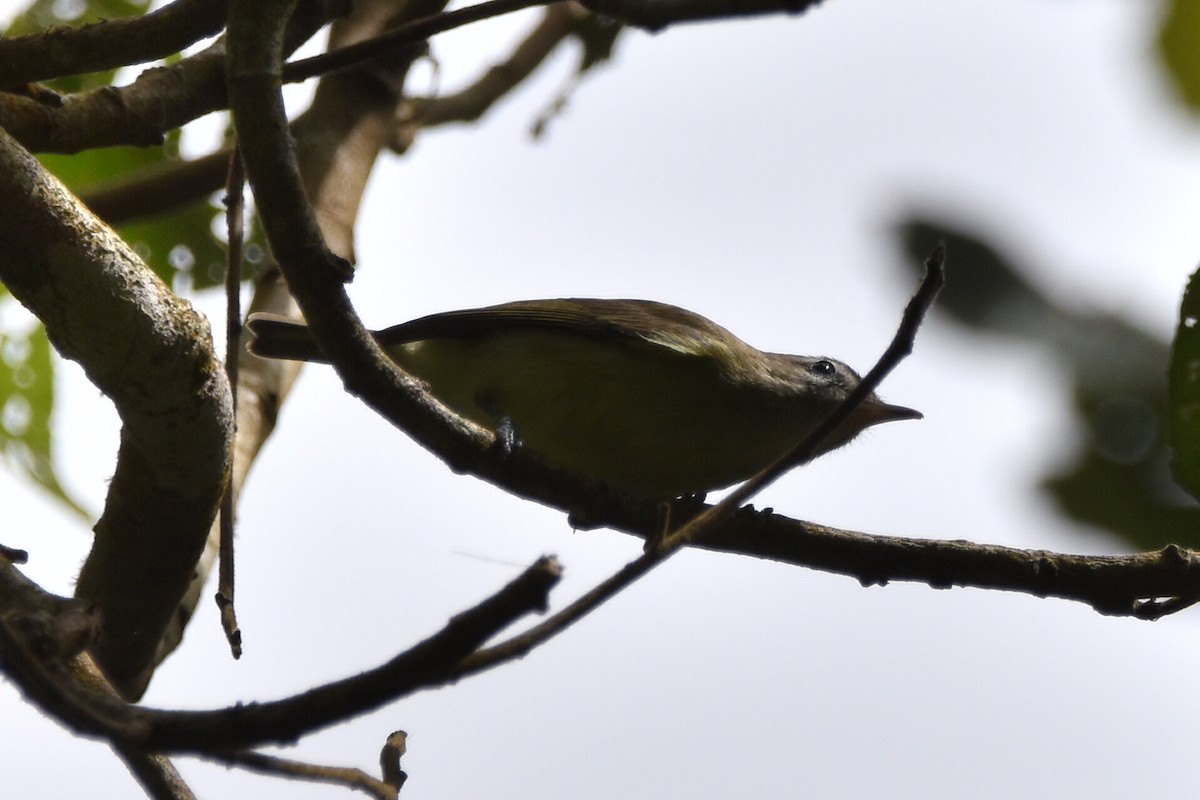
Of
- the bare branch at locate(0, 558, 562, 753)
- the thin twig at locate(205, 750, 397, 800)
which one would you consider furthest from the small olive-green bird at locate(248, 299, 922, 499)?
the bare branch at locate(0, 558, 562, 753)

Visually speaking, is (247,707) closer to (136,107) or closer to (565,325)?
(136,107)

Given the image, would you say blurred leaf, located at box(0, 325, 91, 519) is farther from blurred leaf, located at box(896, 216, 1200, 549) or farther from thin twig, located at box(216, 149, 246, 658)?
blurred leaf, located at box(896, 216, 1200, 549)

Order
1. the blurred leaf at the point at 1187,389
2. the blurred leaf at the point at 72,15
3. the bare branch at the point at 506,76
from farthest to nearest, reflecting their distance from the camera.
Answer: the bare branch at the point at 506,76 < the blurred leaf at the point at 72,15 < the blurred leaf at the point at 1187,389

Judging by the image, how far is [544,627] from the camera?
1702 millimetres

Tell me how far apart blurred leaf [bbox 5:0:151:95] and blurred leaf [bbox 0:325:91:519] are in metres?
1.01

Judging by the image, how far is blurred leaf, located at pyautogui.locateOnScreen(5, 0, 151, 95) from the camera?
4801 millimetres

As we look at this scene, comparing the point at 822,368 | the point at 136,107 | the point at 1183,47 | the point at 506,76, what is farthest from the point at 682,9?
the point at 506,76

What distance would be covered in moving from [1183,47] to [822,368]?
1849mm

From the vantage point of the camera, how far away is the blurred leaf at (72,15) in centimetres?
480

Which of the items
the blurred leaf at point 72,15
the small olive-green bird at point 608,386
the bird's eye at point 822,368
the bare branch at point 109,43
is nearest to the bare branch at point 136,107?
the bare branch at point 109,43

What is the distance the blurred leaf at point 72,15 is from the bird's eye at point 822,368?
3119 mm

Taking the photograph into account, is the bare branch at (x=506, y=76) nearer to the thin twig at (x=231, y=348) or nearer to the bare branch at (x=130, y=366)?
the thin twig at (x=231, y=348)

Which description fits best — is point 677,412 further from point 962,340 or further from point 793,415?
point 962,340

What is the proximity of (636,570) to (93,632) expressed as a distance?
2.82 feet
